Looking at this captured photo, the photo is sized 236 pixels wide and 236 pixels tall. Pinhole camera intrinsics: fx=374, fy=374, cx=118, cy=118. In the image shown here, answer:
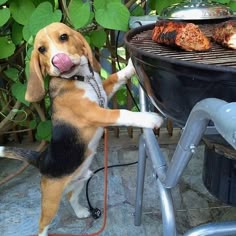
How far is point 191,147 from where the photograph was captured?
31.3 inches

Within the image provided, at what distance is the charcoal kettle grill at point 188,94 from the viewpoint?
66 cm

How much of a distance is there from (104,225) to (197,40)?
3.38ft

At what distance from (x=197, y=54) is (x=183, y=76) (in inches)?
7.5

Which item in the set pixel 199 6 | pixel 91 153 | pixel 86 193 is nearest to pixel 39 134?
pixel 86 193

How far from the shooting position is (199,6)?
1137 millimetres

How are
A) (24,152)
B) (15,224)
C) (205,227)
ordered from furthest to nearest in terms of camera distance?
(15,224) < (24,152) < (205,227)

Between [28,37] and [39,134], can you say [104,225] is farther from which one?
[28,37]

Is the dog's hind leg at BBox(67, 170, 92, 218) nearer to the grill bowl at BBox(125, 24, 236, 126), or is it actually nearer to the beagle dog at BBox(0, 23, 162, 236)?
the beagle dog at BBox(0, 23, 162, 236)

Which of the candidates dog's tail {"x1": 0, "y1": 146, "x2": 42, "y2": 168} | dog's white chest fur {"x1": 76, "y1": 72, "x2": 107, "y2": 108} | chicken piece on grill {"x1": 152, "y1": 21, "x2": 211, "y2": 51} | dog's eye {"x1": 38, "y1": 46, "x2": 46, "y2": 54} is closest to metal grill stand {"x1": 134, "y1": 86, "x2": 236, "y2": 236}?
dog's white chest fur {"x1": 76, "y1": 72, "x2": 107, "y2": 108}

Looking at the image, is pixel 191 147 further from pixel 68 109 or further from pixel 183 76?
pixel 68 109

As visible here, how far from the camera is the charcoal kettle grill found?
0.66 metres

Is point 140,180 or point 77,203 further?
point 77,203

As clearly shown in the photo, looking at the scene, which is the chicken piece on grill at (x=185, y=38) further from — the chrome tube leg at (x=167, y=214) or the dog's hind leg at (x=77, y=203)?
the dog's hind leg at (x=77, y=203)

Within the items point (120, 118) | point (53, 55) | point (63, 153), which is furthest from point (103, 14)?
point (63, 153)
